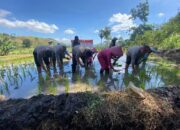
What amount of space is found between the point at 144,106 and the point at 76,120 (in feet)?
3.97

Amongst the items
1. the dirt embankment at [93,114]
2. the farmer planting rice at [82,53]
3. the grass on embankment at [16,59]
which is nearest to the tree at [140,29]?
the grass on embankment at [16,59]

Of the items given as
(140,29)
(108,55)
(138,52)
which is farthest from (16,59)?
(140,29)

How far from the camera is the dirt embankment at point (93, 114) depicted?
3.94 m

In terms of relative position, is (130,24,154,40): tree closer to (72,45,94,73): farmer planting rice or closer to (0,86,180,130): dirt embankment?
(72,45,94,73): farmer planting rice

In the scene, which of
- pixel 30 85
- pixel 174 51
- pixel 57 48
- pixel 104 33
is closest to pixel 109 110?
pixel 30 85

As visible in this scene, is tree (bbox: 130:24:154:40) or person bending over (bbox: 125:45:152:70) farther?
tree (bbox: 130:24:154:40)

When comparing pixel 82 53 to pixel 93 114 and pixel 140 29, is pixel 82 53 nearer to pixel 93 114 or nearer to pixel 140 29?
pixel 93 114

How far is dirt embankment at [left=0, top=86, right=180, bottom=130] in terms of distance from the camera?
12.9 ft

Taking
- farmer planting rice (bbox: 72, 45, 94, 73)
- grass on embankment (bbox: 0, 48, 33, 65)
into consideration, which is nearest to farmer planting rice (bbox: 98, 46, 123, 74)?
farmer planting rice (bbox: 72, 45, 94, 73)

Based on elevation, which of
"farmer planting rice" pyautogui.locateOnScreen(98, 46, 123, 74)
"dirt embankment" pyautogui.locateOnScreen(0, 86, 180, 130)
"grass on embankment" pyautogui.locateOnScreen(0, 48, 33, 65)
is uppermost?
"farmer planting rice" pyautogui.locateOnScreen(98, 46, 123, 74)

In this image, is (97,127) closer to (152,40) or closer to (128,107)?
(128,107)

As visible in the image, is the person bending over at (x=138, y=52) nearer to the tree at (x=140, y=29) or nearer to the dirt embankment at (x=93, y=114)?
the dirt embankment at (x=93, y=114)

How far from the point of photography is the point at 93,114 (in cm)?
395

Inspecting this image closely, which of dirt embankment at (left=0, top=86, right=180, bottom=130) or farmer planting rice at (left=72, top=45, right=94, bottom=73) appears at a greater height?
farmer planting rice at (left=72, top=45, right=94, bottom=73)
